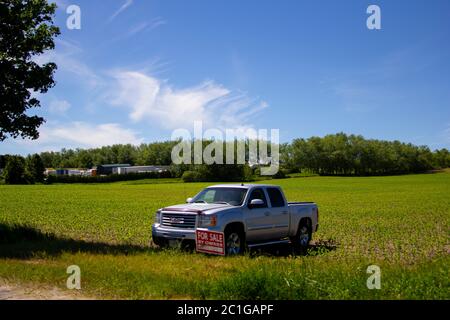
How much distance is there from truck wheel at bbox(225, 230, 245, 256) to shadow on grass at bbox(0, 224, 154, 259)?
7.22ft

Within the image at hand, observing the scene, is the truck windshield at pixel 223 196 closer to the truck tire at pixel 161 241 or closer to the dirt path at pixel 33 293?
the truck tire at pixel 161 241

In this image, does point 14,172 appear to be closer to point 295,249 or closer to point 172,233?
point 295,249

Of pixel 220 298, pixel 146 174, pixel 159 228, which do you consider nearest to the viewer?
pixel 220 298

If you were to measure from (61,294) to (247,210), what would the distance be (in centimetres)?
652

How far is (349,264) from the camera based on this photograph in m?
11.2

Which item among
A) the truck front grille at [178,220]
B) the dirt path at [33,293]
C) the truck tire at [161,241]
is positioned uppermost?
the truck front grille at [178,220]

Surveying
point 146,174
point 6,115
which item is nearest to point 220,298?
point 6,115

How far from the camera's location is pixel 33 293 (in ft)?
27.2

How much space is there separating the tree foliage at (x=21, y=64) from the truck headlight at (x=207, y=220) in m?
6.60

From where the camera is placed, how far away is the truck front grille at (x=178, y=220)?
12.9 meters

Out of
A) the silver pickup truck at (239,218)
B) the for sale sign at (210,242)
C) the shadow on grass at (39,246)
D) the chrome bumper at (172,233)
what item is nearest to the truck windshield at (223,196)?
the silver pickup truck at (239,218)

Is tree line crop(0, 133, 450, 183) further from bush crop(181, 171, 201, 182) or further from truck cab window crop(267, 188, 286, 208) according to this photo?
truck cab window crop(267, 188, 286, 208)

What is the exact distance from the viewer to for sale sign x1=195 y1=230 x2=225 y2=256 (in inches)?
442
